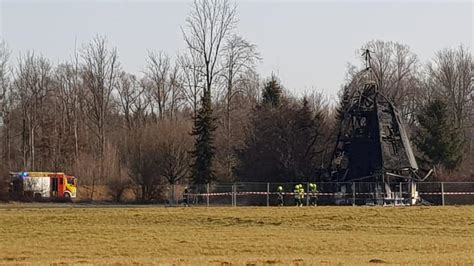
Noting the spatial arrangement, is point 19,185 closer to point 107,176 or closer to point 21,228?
point 107,176

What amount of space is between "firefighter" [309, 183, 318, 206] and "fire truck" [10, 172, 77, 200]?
24384 mm

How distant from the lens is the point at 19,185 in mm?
71812

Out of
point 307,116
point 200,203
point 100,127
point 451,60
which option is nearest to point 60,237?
point 200,203

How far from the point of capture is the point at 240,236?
113 feet

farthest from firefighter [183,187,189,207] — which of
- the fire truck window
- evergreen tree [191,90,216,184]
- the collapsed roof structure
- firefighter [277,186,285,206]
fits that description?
the fire truck window

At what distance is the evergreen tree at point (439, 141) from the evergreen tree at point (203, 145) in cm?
1793

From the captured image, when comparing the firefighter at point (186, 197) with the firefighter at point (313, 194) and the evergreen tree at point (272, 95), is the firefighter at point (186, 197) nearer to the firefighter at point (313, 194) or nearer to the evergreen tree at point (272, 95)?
the firefighter at point (313, 194)

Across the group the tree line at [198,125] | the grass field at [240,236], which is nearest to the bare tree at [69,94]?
the tree line at [198,125]

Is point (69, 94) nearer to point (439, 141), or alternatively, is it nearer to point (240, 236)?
point (439, 141)

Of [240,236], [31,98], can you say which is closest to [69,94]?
[31,98]

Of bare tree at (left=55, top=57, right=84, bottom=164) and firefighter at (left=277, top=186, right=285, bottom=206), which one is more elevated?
bare tree at (left=55, top=57, right=84, bottom=164)

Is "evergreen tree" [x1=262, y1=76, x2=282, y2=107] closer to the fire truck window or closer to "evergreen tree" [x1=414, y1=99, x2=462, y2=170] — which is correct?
"evergreen tree" [x1=414, y1=99, x2=462, y2=170]

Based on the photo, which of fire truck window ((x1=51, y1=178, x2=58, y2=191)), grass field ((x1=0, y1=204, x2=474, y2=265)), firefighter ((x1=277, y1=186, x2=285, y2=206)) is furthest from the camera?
fire truck window ((x1=51, y1=178, x2=58, y2=191))

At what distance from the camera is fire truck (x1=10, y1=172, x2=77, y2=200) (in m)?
71.1
